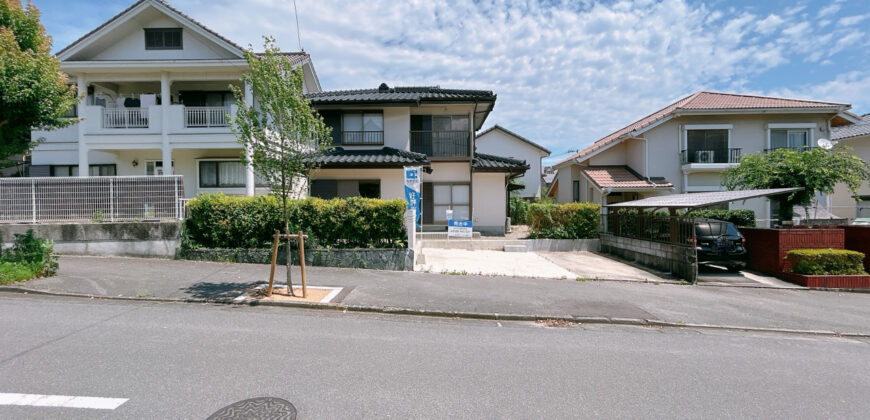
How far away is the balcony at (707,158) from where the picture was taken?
63.6ft

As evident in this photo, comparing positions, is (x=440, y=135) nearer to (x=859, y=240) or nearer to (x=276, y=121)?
(x=276, y=121)

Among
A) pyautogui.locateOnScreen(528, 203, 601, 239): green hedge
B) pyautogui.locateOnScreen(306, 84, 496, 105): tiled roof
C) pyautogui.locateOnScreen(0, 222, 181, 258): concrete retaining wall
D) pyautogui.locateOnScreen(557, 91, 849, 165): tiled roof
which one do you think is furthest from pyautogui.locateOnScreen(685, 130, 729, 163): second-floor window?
pyautogui.locateOnScreen(0, 222, 181, 258): concrete retaining wall

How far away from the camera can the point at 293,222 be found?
9.95 meters

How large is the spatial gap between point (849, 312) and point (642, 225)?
570 centimetres

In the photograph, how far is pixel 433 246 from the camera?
1525cm

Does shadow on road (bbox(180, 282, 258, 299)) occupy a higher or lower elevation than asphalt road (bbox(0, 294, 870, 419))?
higher

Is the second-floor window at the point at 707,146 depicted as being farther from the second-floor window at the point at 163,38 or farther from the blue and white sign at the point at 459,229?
the second-floor window at the point at 163,38

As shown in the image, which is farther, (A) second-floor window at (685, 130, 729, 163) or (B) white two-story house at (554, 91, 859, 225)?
(A) second-floor window at (685, 130, 729, 163)

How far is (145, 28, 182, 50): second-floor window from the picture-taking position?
1551 centimetres

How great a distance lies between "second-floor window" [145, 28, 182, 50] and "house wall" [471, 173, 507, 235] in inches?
544

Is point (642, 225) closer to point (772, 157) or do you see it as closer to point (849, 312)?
point (772, 157)

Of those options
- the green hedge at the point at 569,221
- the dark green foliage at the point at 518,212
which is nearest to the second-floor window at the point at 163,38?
the green hedge at the point at 569,221

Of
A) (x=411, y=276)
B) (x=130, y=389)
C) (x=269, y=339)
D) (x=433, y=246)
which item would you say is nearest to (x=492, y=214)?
(x=433, y=246)

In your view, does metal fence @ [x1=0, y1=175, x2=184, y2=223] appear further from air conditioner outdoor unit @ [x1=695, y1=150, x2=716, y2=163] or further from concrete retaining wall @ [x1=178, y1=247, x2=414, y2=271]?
air conditioner outdoor unit @ [x1=695, y1=150, x2=716, y2=163]
